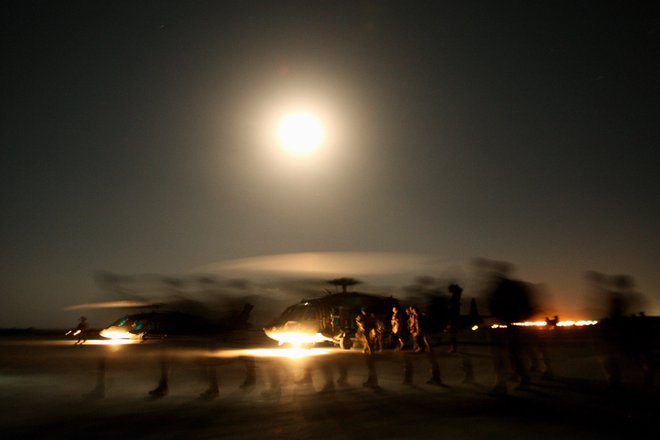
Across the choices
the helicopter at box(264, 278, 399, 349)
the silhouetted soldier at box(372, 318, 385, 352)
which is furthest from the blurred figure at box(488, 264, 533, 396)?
the helicopter at box(264, 278, 399, 349)

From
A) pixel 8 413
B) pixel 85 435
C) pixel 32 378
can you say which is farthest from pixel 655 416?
pixel 32 378

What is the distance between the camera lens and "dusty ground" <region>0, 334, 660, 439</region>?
17.8ft

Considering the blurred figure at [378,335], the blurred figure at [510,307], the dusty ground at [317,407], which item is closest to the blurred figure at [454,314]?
the blurred figure at [378,335]

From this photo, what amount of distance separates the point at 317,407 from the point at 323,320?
12.8 meters

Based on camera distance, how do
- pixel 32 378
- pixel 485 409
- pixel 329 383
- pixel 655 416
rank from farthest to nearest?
pixel 32 378 → pixel 329 383 → pixel 485 409 → pixel 655 416

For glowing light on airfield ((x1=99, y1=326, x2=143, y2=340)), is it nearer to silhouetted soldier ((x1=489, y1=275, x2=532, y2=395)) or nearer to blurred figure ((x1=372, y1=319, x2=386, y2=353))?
blurred figure ((x1=372, y1=319, x2=386, y2=353))

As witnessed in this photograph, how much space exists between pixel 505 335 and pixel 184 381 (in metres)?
6.84

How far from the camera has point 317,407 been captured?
6863 mm

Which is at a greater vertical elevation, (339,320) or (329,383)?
(339,320)

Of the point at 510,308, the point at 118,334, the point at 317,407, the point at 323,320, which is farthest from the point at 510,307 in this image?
the point at 118,334

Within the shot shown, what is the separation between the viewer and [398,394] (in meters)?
8.02

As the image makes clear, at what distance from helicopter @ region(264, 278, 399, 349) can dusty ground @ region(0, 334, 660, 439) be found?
8.03 m

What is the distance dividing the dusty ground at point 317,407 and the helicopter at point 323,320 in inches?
316

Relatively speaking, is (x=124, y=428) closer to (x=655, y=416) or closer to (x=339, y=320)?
(x=655, y=416)
